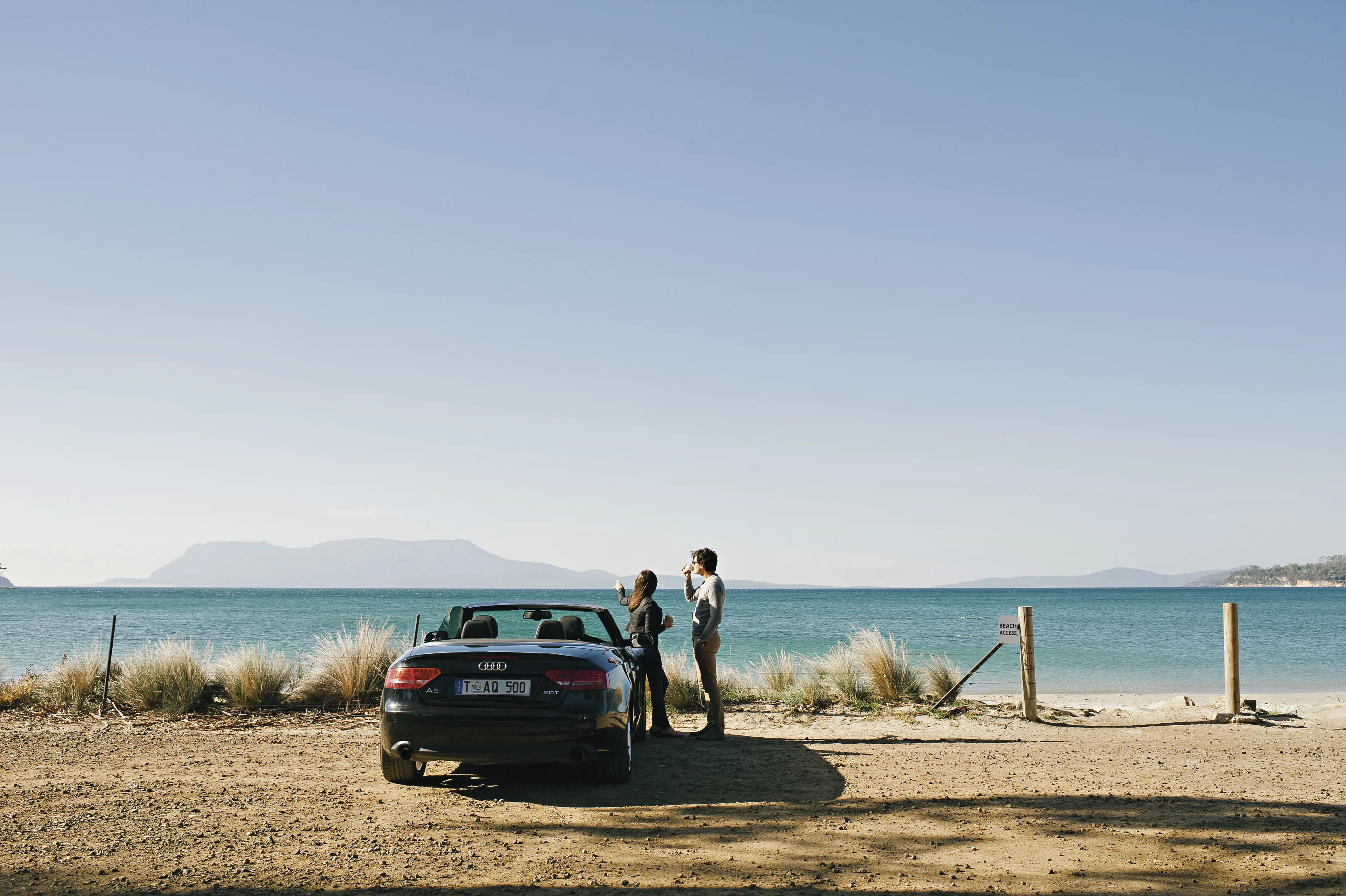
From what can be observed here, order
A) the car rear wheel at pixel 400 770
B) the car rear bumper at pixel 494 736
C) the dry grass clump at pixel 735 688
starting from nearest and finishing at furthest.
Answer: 1. the car rear bumper at pixel 494 736
2. the car rear wheel at pixel 400 770
3. the dry grass clump at pixel 735 688

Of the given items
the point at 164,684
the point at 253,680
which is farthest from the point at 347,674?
the point at 164,684

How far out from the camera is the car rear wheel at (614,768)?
6.97m

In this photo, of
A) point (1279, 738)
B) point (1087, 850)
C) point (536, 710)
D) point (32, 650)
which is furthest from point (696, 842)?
point (32, 650)

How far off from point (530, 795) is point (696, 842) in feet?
5.78

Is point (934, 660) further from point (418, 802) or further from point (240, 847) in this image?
point (240, 847)

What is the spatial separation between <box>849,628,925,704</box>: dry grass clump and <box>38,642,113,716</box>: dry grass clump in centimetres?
997

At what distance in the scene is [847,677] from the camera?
13.1 meters

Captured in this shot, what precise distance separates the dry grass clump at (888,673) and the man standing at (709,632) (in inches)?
148

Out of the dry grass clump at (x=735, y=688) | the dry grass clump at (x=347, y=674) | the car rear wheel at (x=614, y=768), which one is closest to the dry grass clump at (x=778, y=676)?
the dry grass clump at (x=735, y=688)

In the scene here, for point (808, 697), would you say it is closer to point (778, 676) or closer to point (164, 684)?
point (778, 676)

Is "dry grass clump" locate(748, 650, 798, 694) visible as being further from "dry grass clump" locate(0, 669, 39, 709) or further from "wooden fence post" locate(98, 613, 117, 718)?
"dry grass clump" locate(0, 669, 39, 709)

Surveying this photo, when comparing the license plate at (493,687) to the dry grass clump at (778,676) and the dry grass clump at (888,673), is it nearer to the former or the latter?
the dry grass clump at (888,673)

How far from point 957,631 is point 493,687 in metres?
48.0

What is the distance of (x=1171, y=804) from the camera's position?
6.62 m
